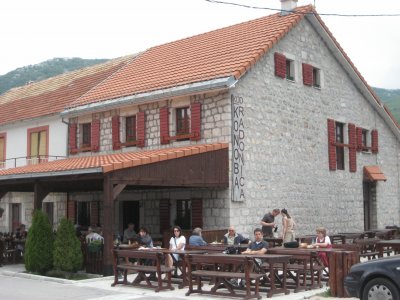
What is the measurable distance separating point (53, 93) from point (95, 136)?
5.66 metres

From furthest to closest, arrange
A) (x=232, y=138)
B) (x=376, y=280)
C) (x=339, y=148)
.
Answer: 1. (x=339, y=148)
2. (x=232, y=138)
3. (x=376, y=280)

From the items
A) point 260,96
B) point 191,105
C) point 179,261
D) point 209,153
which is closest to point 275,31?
point 260,96

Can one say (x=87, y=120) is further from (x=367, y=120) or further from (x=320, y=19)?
(x=367, y=120)

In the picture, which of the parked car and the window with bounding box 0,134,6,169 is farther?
the window with bounding box 0,134,6,169

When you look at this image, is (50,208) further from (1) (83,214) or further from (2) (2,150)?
(2) (2,150)

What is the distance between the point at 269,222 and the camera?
18047mm

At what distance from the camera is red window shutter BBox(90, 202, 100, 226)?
74.1 ft

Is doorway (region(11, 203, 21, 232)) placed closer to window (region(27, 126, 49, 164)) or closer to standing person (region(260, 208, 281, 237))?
window (region(27, 126, 49, 164))

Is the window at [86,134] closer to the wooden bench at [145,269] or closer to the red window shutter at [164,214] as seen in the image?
the red window shutter at [164,214]

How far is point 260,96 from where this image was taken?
1933cm

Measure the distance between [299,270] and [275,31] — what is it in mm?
10773

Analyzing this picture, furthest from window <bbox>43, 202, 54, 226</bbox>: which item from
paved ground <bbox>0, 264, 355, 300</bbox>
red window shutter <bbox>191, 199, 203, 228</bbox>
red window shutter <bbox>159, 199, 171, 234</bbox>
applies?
paved ground <bbox>0, 264, 355, 300</bbox>

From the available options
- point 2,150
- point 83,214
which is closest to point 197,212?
point 83,214

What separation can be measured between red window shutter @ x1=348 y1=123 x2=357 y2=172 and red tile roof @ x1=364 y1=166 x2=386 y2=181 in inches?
36.7
